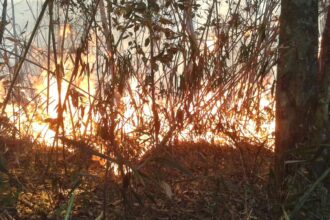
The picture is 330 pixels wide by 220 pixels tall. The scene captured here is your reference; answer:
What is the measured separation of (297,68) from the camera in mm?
2637

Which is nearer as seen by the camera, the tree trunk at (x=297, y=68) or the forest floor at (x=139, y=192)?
the forest floor at (x=139, y=192)

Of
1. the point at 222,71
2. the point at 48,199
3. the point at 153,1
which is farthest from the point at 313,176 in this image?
the point at 48,199

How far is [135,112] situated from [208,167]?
2.10ft

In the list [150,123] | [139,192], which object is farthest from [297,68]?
[139,192]

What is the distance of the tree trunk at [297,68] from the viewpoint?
8.57ft

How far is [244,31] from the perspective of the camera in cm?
309

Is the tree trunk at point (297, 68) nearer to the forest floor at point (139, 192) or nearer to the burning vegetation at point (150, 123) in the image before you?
the burning vegetation at point (150, 123)

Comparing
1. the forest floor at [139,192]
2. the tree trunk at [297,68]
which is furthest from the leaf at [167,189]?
the tree trunk at [297,68]

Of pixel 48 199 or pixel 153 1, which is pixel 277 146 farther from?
pixel 48 199

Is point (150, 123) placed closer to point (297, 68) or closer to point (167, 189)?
point (297, 68)

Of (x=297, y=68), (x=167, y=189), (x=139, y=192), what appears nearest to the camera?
(x=167, y=189)

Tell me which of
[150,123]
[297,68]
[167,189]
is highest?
[297,68]

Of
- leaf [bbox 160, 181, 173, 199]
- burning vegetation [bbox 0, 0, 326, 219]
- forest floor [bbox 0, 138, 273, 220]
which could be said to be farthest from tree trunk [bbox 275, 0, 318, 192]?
leaf [bbox 160, 181, 173, 199]

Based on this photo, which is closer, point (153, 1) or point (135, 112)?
point (153, 1)
